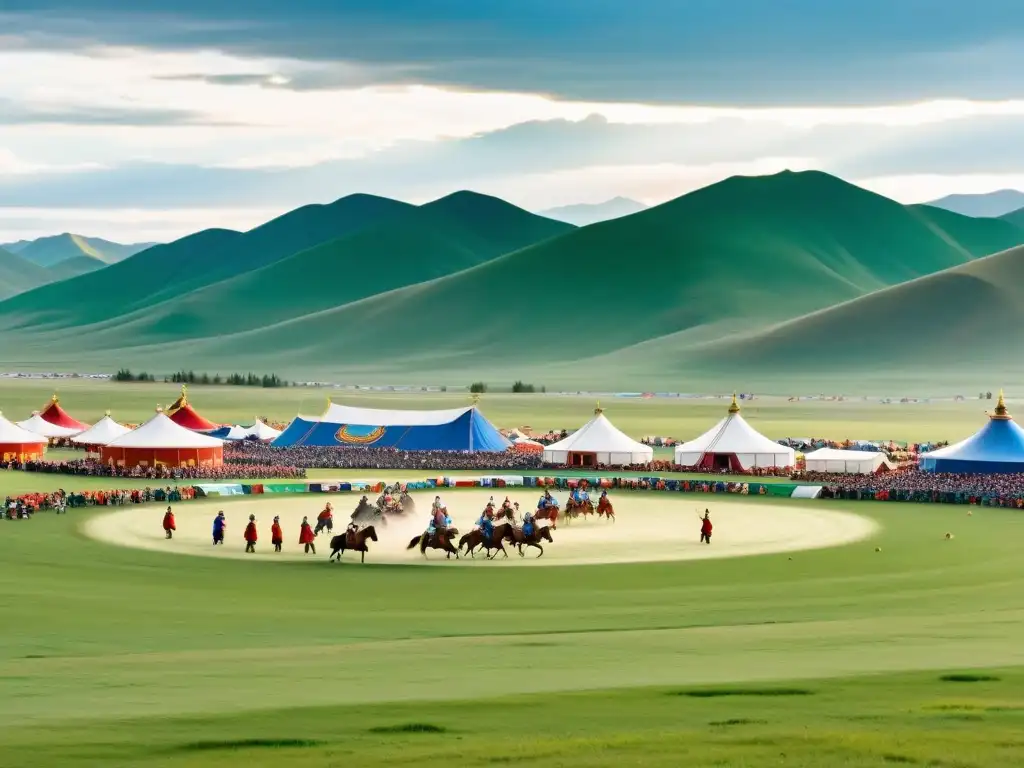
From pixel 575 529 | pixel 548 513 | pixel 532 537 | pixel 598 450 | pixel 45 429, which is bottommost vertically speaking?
pixel 575 529

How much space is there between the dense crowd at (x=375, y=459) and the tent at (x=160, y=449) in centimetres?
115

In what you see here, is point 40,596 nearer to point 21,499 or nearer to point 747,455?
point 21,499

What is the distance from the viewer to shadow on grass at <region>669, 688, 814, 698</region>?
755 inches

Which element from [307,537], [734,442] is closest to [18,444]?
[734,442]

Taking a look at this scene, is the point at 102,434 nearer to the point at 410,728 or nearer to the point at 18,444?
the point at 18,444

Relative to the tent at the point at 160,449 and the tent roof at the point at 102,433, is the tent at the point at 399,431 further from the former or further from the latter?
the tent at the point at 160,449

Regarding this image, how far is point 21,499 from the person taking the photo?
46.2 meters

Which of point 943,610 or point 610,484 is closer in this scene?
point 943,610

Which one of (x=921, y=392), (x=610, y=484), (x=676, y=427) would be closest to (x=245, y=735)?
(x=610, y=484)

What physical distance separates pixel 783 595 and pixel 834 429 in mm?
68494

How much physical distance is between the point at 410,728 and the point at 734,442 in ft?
162

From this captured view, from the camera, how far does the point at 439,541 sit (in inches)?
1455

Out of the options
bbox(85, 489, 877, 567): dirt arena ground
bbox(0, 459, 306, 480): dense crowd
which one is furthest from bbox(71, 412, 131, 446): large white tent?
bbox(85, 489, 877, 567): dirt arena ground

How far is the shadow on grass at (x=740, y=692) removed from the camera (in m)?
19.2
